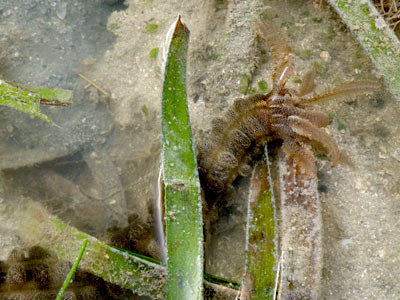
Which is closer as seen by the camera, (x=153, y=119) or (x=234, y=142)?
(x=234, y=142)

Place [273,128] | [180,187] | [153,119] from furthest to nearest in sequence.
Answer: [153,119]
[273,128]
[180,187]

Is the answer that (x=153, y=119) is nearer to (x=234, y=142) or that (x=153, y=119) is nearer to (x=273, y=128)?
(x=234, y=142)

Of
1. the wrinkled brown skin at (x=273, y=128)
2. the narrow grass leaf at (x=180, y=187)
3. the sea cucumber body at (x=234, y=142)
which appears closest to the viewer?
the narrow grass leaf at (x=180, y=187)

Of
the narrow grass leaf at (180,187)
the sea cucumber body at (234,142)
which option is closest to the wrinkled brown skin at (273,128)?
the sea cucumber body at (234,142)

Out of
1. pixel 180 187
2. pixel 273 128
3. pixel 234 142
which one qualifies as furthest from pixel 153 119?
pixel 273 128

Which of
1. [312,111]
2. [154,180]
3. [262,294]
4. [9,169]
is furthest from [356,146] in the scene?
[9,169]

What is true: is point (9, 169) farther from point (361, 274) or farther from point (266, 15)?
point (361, 274)

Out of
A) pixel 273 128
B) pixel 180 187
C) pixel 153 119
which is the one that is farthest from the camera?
pixel 153 119

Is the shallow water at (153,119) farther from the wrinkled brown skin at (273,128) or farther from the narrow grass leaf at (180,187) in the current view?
the narrow grass leaf at (180,187)
